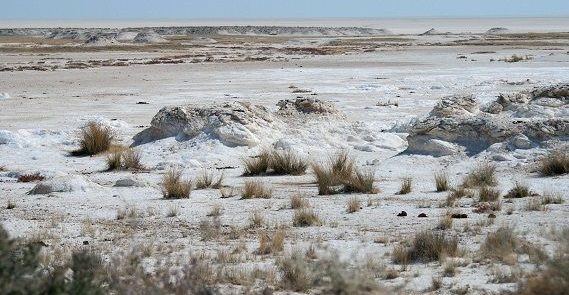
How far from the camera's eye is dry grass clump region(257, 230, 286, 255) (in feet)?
28.5

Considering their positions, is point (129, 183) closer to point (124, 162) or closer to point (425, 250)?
point (124, 162)

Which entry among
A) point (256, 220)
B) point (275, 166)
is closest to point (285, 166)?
point (275, 166)

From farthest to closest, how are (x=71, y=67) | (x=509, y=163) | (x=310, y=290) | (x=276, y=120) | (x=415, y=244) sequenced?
(x=71, y=67)
(x=276, y=120)
(x=509, y=163)
(x=415, y=244)
(x=310, y=290)

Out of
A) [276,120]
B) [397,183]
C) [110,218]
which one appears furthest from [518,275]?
[276,120]

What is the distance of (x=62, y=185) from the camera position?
12.5 metres

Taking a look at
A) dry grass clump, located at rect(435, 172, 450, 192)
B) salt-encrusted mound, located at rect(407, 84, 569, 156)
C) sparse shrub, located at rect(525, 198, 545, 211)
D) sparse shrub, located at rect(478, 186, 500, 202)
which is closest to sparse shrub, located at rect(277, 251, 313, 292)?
sparse shrub, located at rect(525, 198, 545, 211)

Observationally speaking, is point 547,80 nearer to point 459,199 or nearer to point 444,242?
point 459,199

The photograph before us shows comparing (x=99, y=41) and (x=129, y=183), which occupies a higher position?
(x=129, y=183)

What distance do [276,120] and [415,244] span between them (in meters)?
9.71

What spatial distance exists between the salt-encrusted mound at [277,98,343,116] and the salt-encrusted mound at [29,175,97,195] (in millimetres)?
6616

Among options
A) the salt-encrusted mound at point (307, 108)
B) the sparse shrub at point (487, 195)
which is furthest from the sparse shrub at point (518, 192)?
the salt-encrusted mound at point (307, 108)

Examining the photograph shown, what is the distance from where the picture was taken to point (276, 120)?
706 inches

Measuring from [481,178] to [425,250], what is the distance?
15.2 ft

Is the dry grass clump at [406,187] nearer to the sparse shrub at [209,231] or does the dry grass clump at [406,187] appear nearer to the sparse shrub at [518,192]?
the sparse shrub at [518,192]
